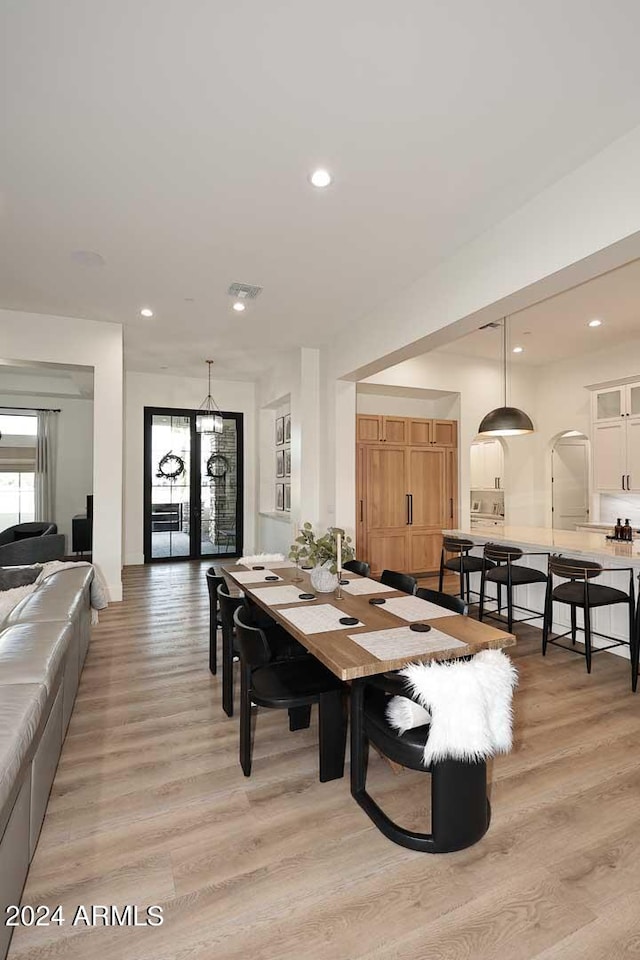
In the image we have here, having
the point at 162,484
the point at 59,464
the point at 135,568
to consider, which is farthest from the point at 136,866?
the point at 59,464

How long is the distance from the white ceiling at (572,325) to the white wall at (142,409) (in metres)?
3.90

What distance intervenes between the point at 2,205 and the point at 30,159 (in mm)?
621

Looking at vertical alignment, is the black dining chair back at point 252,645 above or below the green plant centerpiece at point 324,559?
below

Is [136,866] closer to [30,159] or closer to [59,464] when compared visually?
[30,159]

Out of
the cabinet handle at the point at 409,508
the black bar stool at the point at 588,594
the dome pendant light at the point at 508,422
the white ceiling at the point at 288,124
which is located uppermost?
the white ceiling at the point at 288,124

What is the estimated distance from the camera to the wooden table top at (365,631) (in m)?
1.86

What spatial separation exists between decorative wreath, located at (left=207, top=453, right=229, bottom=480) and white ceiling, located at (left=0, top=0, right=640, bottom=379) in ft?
14.9

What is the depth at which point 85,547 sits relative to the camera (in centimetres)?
816

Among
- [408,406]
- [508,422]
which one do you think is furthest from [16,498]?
[508,422]

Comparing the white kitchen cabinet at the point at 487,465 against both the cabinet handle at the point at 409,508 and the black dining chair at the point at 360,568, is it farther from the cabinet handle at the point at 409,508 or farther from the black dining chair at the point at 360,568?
the black dining chair at the point at 360,568

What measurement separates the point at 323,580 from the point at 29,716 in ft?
5.35

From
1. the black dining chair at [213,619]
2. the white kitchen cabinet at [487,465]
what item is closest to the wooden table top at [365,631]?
the black dining chair at [213,619]

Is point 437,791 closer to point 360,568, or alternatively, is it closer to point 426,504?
point 360,568

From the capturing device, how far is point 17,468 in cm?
848
